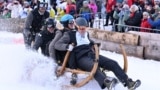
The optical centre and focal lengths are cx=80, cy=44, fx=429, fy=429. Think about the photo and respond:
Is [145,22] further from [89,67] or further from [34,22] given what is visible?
[89,67]

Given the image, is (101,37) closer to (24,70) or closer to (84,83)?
(24,70)

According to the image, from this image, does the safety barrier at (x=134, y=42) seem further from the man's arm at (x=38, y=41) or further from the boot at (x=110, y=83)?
the boot at (x=110, y=83)

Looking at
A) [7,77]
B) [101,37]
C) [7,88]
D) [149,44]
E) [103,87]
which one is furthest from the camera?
[101,37]

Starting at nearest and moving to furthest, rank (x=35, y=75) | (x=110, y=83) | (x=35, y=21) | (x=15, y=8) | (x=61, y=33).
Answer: (x=110, y=83) < (x=61, y=33) < (x=35, y=75) < (x=35, y=21) < (x=15, y=8)

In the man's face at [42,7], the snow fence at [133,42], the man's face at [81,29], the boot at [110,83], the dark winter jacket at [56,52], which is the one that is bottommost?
the snow fence at [133,42]

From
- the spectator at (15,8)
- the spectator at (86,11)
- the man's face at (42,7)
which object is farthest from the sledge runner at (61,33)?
the spectator at (15,8)

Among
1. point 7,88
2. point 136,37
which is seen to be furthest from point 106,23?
point 7,88

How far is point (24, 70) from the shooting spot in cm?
790

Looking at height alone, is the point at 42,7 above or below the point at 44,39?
above

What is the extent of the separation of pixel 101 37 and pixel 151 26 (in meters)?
1.89

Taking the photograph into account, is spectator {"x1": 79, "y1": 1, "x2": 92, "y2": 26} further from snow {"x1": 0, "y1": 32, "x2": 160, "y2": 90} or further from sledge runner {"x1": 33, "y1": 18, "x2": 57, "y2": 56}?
sledge runner {"x1": 33, "y1": 18, "x2": 57, "y2": 56}

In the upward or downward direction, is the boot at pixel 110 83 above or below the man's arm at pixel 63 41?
below

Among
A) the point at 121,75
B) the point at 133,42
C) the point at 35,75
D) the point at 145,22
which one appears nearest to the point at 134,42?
the point at 133,42

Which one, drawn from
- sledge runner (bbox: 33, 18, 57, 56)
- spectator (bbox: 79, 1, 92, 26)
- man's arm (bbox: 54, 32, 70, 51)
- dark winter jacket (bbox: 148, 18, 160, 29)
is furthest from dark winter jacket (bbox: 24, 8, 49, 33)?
spectator (bbox: 79, 1, 92, 26)
